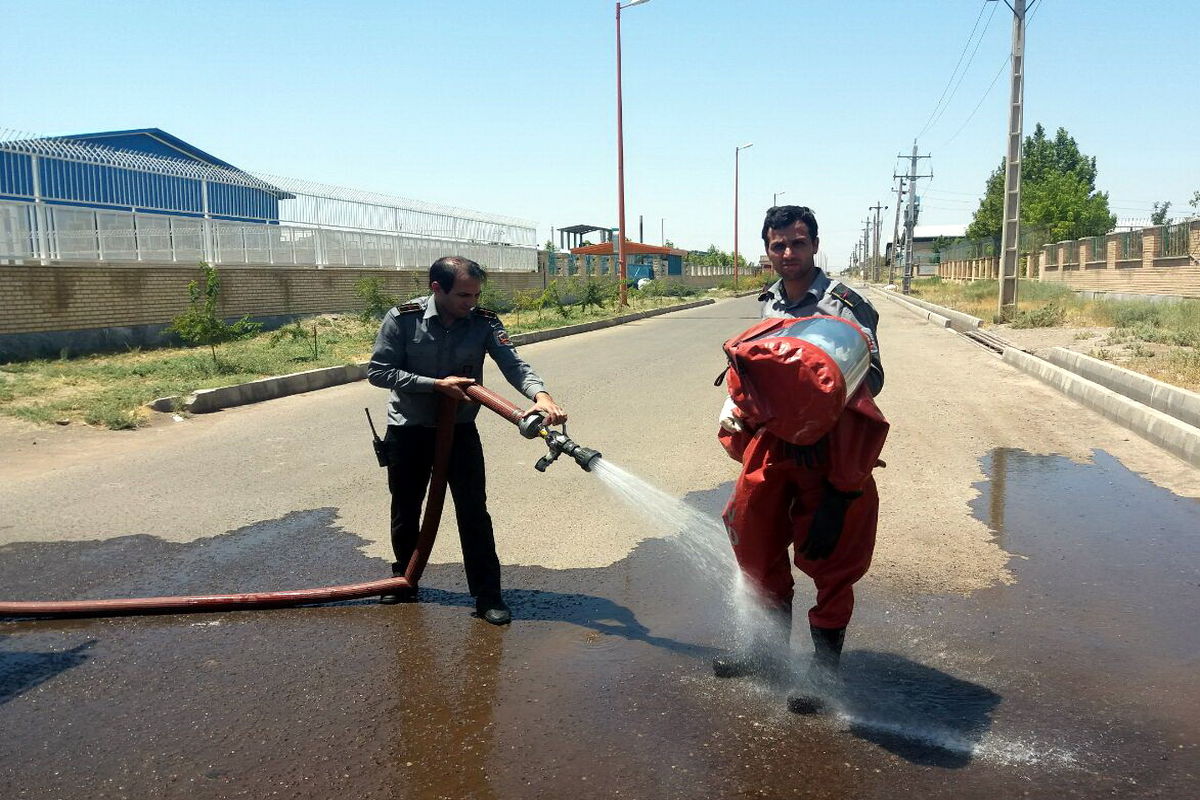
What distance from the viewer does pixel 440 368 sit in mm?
4016

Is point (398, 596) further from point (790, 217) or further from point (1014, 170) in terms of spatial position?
point (1014, 170)

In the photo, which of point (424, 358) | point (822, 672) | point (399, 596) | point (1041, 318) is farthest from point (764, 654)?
point (1041, 318)

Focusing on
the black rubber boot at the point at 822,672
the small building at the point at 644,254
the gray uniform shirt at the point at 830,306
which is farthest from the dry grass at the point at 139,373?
the small building at the point at 644,254

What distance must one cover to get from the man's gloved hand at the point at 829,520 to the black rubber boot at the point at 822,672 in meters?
0.37

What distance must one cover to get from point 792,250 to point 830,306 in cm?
24

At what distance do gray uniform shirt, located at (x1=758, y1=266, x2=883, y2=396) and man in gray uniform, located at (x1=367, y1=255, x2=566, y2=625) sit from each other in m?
1.01

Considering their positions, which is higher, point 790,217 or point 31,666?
point 790,217

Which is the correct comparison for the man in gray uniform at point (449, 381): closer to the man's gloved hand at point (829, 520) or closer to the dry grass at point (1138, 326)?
the man's gloved hand at point (829, 520)

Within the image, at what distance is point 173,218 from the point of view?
55.7 feet

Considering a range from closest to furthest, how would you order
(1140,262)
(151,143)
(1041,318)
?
(1041,318), (1140,262), (151,143)

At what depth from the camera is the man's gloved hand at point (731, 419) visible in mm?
3129

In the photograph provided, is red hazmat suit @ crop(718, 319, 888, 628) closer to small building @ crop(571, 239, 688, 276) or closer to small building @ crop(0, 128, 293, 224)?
small building @ crop(0, 128, 293, 224)

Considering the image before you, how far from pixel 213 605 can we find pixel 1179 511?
18.0ft

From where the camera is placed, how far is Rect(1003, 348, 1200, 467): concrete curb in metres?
7.49
